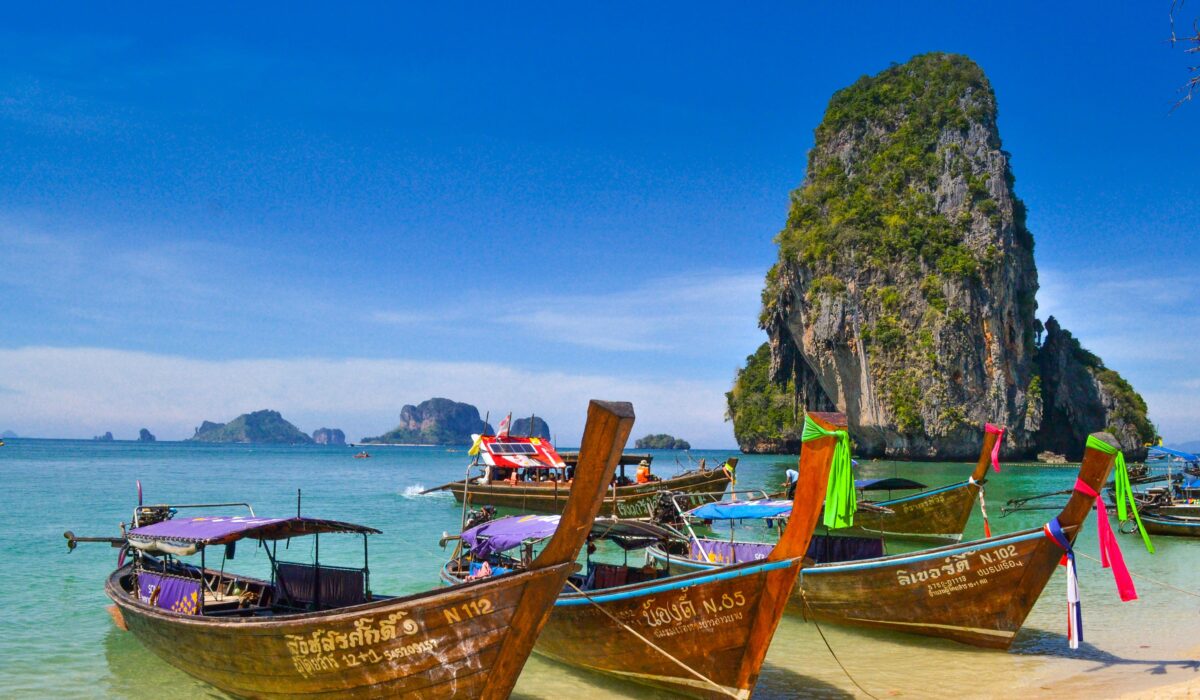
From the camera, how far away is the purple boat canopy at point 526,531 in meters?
9.84

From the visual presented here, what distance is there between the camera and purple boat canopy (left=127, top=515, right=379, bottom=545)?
8.59 meters

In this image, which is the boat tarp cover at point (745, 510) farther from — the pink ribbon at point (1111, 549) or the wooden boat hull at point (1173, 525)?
the wooden boat hull at point (1173, 525)

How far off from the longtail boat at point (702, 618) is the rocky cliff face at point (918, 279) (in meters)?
56.2

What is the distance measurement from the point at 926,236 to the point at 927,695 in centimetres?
6035

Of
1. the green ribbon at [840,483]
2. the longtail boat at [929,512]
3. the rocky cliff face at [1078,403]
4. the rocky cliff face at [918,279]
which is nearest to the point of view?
the green ribbon at [840,483]

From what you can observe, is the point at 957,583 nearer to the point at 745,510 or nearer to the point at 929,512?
the point at 745,510

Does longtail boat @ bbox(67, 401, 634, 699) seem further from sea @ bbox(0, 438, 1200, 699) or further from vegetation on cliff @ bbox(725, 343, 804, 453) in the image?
vegetation on cliff @ bbox(725, 343, 804, 453)

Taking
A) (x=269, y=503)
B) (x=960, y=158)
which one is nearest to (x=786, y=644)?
(x=269, y=503)

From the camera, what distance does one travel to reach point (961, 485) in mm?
18000

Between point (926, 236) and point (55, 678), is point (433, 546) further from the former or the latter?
point (926, 236)

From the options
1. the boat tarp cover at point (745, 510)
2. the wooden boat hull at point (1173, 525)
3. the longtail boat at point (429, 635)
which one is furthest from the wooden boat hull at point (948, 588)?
the wooden boat hull at point (1173, 525)

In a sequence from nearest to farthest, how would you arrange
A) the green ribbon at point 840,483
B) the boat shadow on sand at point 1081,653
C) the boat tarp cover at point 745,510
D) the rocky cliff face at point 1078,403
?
the green ribbon at point 840,483, the boat shadow on sand at point 1081,653, the boat tarp cover at point 745,510, the rocky cliff face at point 1078,403

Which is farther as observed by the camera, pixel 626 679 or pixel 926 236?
pixel 926 236

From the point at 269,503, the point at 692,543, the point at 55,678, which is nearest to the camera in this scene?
the point at 55,678
